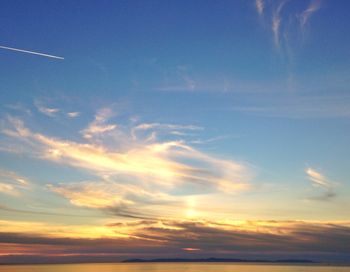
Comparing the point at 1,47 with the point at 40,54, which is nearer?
the point at 1,47

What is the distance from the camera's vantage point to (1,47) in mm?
52500

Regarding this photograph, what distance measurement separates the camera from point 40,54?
57.2 metres

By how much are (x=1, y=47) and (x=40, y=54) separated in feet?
18.3
